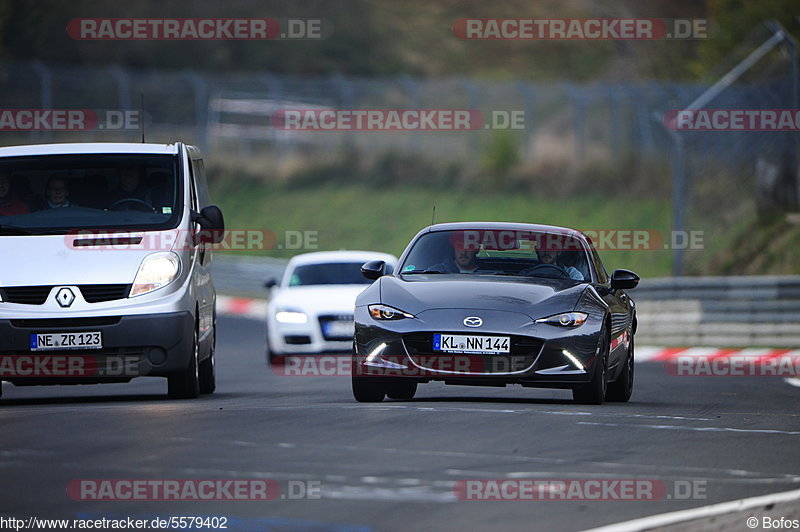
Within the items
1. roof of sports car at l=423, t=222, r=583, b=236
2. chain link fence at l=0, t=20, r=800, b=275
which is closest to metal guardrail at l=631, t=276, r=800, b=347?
chain link fence at l=0, t=20, r=800, b=275

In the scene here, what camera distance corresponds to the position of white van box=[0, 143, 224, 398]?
1254cm

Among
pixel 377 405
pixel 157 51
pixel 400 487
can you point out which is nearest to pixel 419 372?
pixel 377 405

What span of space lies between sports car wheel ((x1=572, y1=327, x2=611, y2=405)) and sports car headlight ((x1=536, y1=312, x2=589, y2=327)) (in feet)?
0.77

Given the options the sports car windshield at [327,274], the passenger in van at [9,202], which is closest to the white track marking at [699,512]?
the passenger in van at [9,202]

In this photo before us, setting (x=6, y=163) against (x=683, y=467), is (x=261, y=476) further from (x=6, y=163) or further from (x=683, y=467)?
(x=6, y=163)

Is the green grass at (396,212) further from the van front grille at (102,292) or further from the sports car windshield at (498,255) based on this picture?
the van front grille at (102,292)

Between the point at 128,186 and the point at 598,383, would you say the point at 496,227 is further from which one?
the point at 128,186

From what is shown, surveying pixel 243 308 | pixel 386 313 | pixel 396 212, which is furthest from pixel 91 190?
pixel 396 212

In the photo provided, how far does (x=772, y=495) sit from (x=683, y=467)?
1.01 metres

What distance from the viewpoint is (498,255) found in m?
13.3

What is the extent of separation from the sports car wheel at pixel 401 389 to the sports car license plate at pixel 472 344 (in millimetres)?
588

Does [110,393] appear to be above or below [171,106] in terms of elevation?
below

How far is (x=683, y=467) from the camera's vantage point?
902cm

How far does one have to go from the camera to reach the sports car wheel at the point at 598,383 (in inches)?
484
